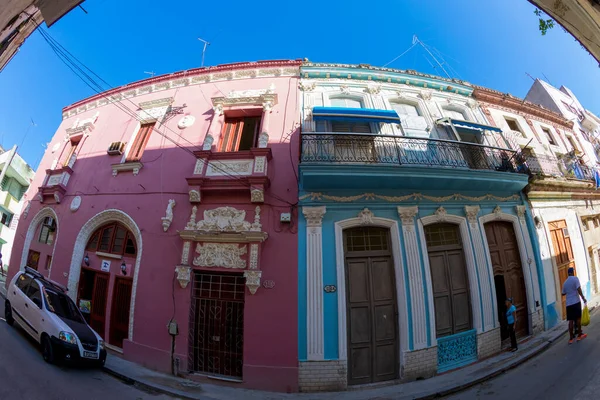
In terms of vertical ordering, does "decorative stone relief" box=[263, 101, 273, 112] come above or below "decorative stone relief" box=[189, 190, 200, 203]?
above

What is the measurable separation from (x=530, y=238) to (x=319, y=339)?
7686mm

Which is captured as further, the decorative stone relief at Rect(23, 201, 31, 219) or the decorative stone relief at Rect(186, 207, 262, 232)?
the decorative stone relief at Rect(23, 201, 31, 219)

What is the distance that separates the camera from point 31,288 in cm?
539

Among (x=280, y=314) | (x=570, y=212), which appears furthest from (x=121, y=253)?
(x=570, y=212)

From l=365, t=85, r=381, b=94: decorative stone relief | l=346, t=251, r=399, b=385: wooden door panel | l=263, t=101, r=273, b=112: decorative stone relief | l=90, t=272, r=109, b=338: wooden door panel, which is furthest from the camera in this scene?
l=365, t=85, r=381, b=94: decorative stone relief

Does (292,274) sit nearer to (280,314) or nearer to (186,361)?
(280,314)

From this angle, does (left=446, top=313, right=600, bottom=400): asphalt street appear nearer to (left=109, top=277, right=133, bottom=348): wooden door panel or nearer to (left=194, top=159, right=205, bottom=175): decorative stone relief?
(left=194, top=159, right=205, bottom=175): decorative stone relief

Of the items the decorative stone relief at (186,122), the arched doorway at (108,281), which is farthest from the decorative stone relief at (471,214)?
the arched doorway at (108,281)

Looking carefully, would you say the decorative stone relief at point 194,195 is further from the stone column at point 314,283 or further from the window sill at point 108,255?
the window sill at point 108,255

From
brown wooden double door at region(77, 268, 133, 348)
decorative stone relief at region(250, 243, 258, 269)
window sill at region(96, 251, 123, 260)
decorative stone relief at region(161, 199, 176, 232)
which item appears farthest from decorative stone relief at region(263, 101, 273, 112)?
brown wooden double door at region(77, 268, 133, 348)

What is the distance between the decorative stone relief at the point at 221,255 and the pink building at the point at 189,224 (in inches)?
1.1

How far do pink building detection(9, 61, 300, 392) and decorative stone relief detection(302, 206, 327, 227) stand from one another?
381mm

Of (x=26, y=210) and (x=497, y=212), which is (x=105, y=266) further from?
(x=497, y=212)

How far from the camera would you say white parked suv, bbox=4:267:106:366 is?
4633mm
